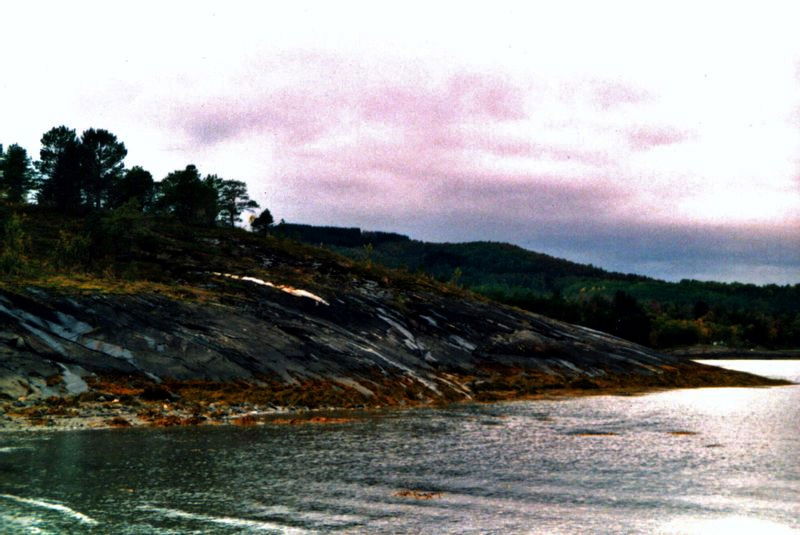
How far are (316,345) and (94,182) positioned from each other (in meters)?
71.0

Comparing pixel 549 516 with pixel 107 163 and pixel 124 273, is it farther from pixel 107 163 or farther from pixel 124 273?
pixel 107 163

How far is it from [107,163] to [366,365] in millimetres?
76129

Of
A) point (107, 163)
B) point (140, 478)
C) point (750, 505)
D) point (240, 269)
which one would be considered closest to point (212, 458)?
point (140, 478)

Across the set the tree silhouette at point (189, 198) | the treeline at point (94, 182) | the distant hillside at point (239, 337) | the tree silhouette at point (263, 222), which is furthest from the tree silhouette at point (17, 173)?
the tree silhouette at point (263, 222)

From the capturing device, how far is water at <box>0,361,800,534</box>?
60.0 feet

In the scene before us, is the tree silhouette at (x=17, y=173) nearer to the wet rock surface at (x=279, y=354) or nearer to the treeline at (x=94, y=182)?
the treeline at (x=94, y=182)

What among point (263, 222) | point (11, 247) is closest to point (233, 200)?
point (263, 222)

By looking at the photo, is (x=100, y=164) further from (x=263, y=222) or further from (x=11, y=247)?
(x=11, y=247)

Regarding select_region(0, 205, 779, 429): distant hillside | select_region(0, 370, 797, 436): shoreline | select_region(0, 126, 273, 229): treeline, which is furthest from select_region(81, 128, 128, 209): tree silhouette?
select_region(0, 370, 797, 436): shoreline

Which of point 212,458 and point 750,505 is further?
point 212,458

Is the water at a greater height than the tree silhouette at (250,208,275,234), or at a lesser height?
lesser

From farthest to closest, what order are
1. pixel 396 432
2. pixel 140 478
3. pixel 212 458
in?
pixel 396 432 → pixel 212 458 → pixel 140 478

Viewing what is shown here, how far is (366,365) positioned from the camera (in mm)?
55688

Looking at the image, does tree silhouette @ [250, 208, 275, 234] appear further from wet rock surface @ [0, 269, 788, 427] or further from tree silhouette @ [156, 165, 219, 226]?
wet rock surface @ [0, 269, 788, 427]
